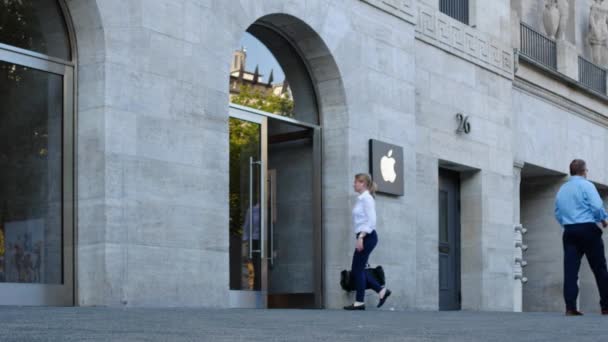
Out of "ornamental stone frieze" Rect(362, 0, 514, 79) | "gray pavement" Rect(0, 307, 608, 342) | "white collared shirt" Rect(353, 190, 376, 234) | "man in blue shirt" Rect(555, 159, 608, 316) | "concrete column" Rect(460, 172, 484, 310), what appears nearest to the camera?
"gray pavement" Rect(0, 307, 608, 342)

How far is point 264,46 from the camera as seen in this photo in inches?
657

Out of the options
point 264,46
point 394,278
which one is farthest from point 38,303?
point 394,278

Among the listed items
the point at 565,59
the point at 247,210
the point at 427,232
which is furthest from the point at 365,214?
the point at 565,59

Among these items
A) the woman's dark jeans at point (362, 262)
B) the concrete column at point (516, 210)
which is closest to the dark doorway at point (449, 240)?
the concrete column at point (516, 210)

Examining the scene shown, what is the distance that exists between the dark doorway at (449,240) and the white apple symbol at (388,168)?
10.2ft

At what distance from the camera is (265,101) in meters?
16.4

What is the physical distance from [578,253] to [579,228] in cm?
32

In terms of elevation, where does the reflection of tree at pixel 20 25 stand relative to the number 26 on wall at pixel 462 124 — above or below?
above

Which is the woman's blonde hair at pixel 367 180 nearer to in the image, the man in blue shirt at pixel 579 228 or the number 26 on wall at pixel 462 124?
the man in blue shirt at pixel 579 228

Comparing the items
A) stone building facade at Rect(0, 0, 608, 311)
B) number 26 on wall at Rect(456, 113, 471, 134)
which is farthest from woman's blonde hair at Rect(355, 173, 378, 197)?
number 26 on wall at Rect(456, 113, 471, 134)

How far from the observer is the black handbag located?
15781 millimetres

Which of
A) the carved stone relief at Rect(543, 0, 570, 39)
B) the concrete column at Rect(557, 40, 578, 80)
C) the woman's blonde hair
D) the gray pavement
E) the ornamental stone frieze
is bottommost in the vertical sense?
the gray pavement

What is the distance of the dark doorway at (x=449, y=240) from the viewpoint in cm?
2086

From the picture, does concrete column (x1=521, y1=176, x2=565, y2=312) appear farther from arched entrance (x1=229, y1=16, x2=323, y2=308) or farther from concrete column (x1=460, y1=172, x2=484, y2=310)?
arched entrance (x1=229, y1=16, x2=323, y2=308)
